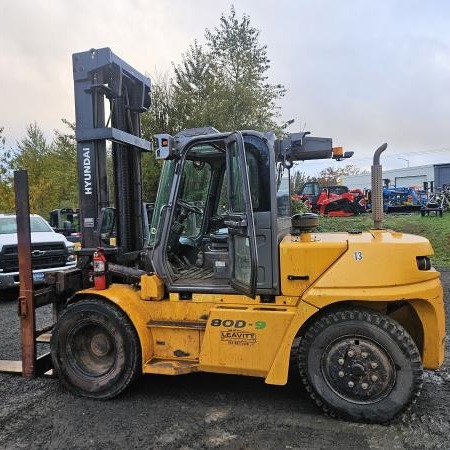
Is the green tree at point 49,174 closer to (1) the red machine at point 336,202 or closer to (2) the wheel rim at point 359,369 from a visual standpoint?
(1) the red machine at point 336,202

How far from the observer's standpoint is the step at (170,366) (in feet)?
13.4

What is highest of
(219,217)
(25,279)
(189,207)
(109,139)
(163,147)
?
(109,139)

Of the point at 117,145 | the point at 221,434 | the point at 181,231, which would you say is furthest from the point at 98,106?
the point at 221,434

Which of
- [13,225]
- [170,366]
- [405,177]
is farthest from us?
[405,177]

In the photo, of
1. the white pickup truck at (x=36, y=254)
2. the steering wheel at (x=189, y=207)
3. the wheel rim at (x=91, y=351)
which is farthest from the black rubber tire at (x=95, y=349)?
the white pickup truck at (x=36, y=254)

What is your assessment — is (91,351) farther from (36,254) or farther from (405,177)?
(405,177)

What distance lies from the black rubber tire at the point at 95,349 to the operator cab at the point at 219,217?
1.98ft

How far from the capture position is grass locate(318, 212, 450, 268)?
44.7ft

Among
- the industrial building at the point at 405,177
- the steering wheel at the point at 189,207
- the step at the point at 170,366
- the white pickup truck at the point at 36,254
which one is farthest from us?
the industrial building at the point at 405,177

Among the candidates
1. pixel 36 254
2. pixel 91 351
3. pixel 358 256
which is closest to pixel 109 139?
pixel 91 351

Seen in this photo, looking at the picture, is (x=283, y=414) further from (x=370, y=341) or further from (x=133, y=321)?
(x=133, y=321)

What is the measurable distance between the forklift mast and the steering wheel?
734 millimetres

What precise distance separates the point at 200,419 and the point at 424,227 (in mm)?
14854

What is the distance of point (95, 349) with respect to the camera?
4.43 m
